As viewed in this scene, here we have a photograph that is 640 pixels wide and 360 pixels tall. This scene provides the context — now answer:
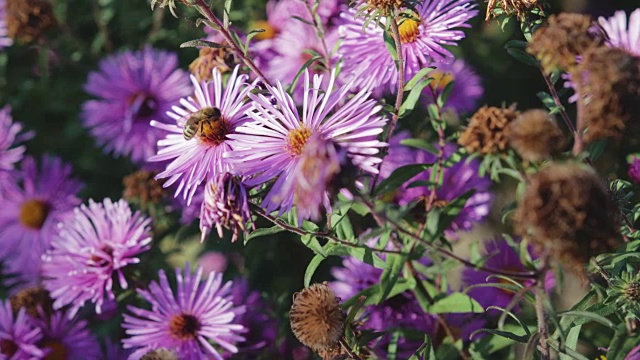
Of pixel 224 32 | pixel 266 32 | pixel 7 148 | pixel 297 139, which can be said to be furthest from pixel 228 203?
pixel 7 148

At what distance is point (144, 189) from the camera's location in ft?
5.01

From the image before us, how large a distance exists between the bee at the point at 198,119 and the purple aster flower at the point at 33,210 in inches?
34.5

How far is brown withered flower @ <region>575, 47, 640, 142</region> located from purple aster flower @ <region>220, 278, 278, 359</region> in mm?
788

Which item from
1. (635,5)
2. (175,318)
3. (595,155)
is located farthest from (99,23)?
(635,5)

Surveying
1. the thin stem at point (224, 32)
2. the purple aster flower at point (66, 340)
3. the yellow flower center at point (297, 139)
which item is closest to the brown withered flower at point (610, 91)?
the yellow flower center at point (297, 139)

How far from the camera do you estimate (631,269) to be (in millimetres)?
1031

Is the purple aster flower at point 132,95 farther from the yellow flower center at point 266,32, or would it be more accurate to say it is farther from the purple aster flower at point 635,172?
the purple aster flower at point 635,172

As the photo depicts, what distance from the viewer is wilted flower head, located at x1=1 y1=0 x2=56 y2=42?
181 cm

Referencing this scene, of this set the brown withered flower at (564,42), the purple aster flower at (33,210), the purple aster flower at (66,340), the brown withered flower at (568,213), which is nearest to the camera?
the brown withered flower at (568,213)

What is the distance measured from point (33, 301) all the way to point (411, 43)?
94 centimetres

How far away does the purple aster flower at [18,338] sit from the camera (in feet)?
4.54

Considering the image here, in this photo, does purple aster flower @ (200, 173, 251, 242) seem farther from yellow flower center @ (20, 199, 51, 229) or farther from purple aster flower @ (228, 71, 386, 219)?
yellow flower center @ (20, 199, 51, 229)

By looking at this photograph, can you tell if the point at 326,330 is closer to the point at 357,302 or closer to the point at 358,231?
the point at 357,302

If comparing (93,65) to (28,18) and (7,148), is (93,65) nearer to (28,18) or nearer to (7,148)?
(28,18)
